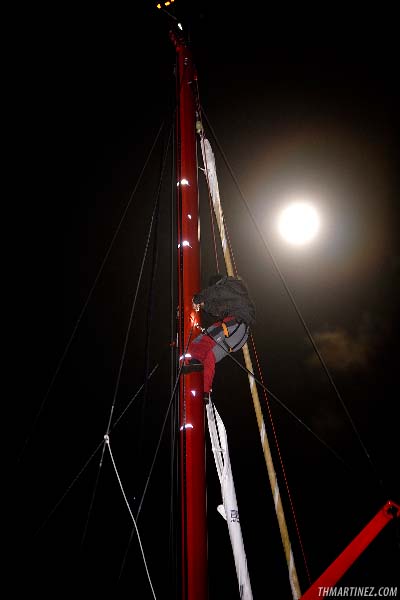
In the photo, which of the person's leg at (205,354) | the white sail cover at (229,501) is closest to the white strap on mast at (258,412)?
the white sail cover at (229,501)

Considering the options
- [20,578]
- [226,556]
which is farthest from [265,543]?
[20,578]

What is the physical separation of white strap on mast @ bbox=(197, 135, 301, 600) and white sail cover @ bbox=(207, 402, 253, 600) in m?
0.60

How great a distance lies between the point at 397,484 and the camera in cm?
3077

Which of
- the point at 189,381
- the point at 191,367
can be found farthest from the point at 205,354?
the point at 189,381

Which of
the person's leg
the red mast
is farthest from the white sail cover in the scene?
the red mast

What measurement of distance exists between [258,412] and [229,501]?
4.17ft

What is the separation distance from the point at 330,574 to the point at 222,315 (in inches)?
87.2

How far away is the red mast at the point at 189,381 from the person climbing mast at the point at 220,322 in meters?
0.12

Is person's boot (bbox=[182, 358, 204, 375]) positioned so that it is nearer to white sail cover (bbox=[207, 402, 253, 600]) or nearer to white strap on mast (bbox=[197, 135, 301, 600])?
white sail cover (bbox=[207, 402, 253, 600])

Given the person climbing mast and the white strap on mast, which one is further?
the white strap on mast

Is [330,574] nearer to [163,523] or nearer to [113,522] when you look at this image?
[163,523]

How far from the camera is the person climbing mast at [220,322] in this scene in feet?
12.1

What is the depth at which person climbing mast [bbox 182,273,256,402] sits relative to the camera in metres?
3.68

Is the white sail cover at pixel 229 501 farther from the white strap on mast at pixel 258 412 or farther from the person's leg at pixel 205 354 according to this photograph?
the white strap on mast at pixel 258 412
